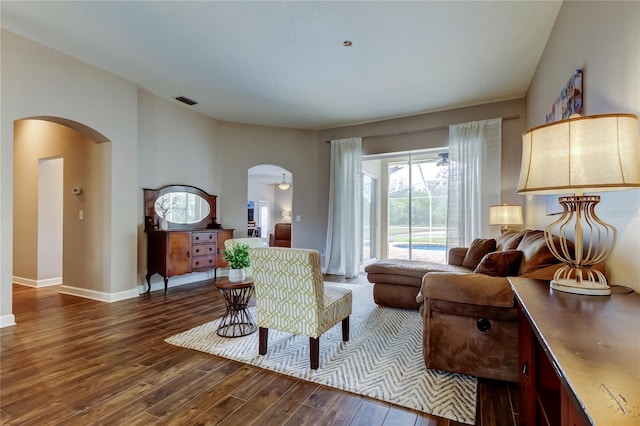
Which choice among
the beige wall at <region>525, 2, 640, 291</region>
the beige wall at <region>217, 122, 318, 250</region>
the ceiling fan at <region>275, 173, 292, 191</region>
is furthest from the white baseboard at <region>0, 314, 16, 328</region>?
the ceiling fan at <region>275, 173, 292, 191</region>

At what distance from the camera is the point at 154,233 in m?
4.48

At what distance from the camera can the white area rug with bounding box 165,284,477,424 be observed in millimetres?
1884

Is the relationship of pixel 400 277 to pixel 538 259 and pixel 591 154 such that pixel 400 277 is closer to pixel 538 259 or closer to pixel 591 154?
pixel 538 259

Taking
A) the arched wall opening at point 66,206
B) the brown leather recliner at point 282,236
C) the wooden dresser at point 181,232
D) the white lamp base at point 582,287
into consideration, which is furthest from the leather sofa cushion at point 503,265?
the brown leather recliner at point 282,236

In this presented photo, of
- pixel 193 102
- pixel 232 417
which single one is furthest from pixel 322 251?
pixel 232 417

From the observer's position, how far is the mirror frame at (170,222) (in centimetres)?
459

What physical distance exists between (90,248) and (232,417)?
3.64 m

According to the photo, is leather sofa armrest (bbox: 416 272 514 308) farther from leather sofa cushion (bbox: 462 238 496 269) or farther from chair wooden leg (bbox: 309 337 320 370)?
leather sofa cushion (bbox: 462 238 496 269)

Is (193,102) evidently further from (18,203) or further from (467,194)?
(467,194)

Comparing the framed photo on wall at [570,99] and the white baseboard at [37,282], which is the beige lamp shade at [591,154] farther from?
the white baseboard at [37,282]

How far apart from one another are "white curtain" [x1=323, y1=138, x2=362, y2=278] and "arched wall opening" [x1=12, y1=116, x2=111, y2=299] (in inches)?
140

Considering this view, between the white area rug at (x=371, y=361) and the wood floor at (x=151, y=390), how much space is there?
0.09 metres

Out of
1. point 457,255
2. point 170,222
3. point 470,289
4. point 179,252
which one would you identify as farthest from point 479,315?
point 170,222

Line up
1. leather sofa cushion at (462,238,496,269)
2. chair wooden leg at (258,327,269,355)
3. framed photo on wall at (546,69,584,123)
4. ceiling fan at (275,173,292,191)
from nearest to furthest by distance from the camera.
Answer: framed photo on wall at (546,69,584,123), chair wooden leg at (258,327,269,355), leather sofa cushion at (462,238,496,269), ceiling fan at (275,173,292,191)
